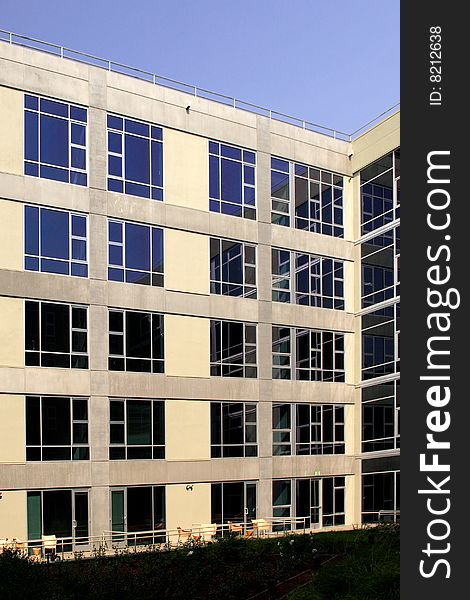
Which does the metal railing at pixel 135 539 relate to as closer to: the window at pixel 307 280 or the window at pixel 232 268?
the window at pixel 232 268

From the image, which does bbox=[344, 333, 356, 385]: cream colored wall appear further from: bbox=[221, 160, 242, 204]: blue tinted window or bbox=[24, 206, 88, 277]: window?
bbox=[24, 206, 88, 277]: window

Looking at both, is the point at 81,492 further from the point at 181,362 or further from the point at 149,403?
the point at 181,362

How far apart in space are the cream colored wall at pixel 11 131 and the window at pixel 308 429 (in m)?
13.6

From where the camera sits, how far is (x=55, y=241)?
29594 millimetres

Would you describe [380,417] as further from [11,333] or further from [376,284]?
[11,333]

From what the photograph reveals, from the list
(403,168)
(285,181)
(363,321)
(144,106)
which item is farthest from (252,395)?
(403,168)

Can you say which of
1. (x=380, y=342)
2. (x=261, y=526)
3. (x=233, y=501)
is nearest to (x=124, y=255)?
(x=233, y=501)

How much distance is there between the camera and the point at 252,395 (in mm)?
33562

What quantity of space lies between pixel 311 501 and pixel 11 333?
1421 centimetres

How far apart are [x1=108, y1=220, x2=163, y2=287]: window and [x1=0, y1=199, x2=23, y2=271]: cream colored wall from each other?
336 cm

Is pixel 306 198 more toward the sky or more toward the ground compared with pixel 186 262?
more toward the sky

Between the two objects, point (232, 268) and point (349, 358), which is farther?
point (349, 358)

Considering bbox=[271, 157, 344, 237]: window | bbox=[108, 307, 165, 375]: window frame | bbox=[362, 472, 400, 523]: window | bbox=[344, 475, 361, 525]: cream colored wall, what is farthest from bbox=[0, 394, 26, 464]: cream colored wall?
Answer: bbox=[362, 472, 400, 523]: window

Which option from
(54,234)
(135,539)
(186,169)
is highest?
(186,169)
